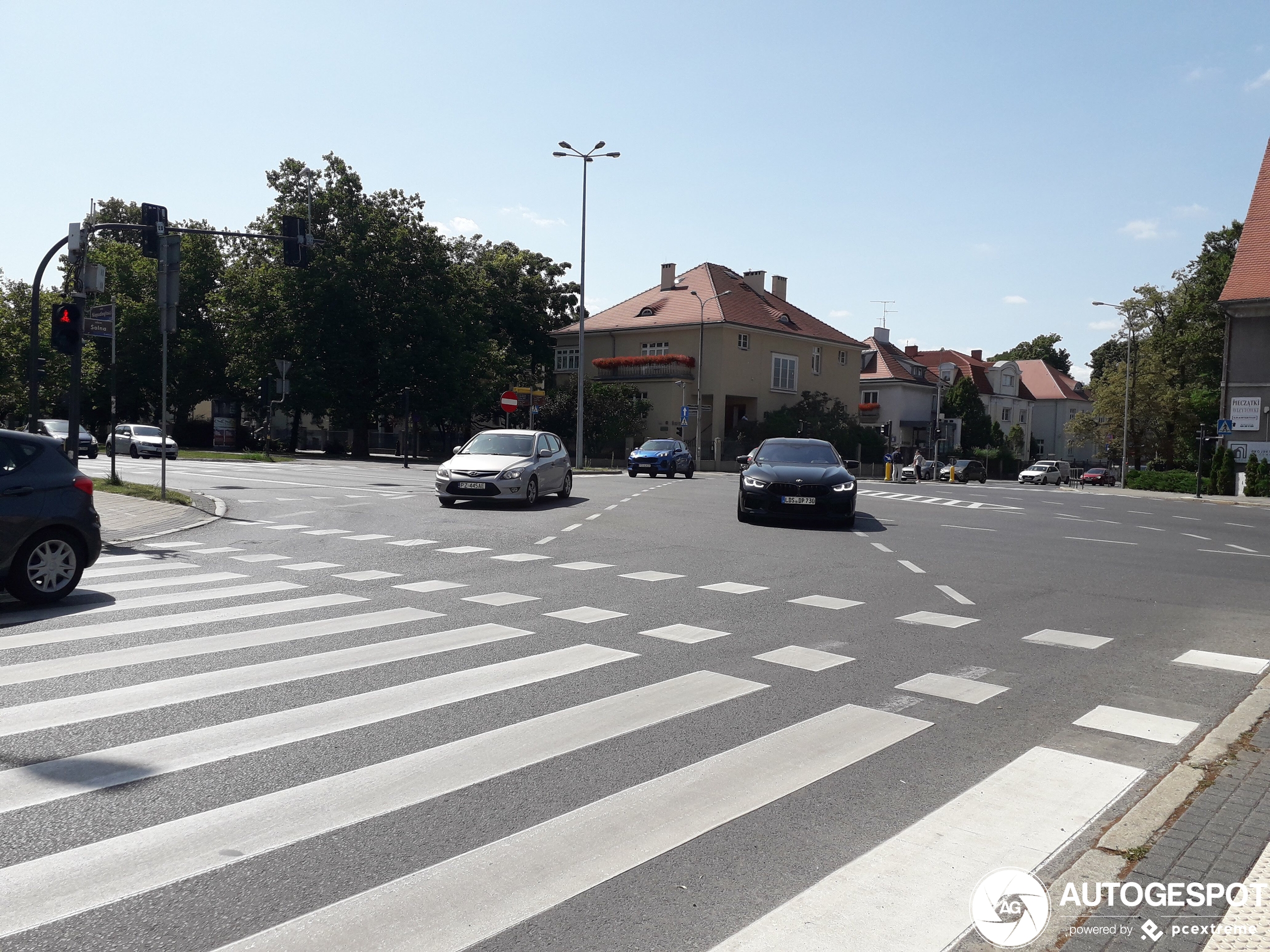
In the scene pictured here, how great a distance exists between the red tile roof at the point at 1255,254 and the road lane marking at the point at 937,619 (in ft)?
139

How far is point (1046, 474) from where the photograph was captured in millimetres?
68875

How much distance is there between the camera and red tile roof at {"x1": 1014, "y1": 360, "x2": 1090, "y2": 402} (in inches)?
3957

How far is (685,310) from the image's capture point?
63.9m

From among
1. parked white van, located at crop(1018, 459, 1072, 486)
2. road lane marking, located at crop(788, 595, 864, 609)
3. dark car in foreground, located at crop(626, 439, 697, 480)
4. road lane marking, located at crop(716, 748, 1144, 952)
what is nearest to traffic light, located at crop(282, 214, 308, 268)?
road lane marking, located at crop(788, 595, 864, 609)

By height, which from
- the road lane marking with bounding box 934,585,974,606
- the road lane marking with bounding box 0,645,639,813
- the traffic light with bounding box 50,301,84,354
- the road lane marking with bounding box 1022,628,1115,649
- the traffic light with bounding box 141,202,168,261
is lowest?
the road lane marking with bounding box 0,645,639,813

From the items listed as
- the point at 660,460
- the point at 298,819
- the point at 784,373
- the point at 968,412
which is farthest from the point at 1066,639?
the point at 968,412

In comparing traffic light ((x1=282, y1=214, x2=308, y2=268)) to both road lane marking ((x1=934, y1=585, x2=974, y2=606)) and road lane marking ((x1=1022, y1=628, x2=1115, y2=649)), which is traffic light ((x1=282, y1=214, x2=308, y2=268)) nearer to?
Answer: road lane marking ((x1=934, y1=585, x2=974, y2=606))

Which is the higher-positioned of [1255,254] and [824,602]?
[1255,254]

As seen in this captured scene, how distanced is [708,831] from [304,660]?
3695 mm

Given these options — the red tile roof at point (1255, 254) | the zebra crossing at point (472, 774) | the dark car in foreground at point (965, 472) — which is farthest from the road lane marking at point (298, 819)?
the dark car in foreground at point (965, 472)

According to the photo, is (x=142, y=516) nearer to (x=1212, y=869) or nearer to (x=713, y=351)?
(x=1212, y=869)

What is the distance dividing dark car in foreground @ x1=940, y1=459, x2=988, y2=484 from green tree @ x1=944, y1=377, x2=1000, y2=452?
65.2 feet

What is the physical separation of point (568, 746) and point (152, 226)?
18651 millimetres

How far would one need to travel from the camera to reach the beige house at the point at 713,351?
202ft
